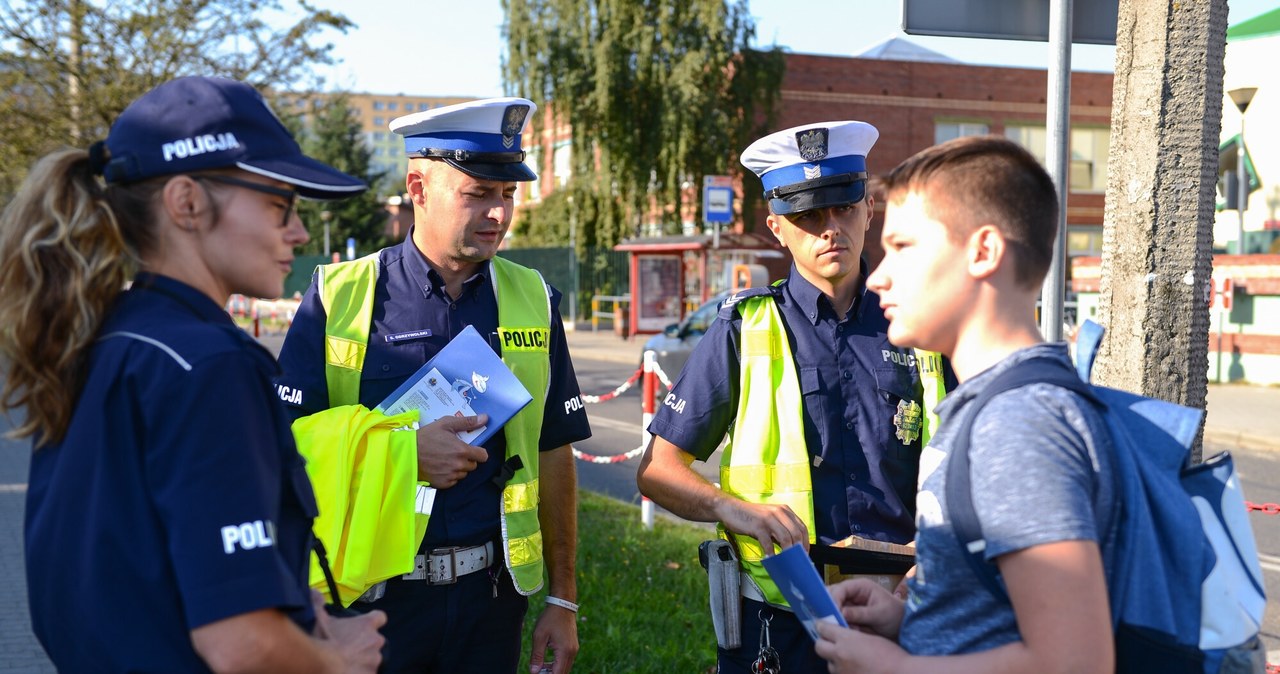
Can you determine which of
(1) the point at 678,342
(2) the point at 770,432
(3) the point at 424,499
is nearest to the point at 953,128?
(1) the point at 678,342

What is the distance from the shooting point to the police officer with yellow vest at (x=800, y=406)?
9.80ft

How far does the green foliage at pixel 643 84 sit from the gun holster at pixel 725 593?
28.7m

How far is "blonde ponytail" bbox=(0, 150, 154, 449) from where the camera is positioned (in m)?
1.79

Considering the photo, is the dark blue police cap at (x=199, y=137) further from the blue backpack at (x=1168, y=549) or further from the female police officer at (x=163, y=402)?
the blue backpack at (x=1168, y=549)

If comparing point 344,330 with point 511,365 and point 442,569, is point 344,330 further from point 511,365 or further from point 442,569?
point 442,569

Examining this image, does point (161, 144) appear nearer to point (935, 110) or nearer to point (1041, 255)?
point (1041, 255)

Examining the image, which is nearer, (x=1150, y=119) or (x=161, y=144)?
(x=161, y=144)

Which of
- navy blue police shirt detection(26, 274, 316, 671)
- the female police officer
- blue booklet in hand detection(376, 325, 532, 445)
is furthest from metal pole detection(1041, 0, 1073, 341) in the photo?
navy blue police shirt detection(26, 274, 316, 671)

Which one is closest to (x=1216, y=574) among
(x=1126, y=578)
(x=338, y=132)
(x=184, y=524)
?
(x=1126, y=578)

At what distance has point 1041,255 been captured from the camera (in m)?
1.89

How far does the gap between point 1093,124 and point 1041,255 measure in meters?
42.3

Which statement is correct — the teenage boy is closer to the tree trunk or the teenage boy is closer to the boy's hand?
the boy's hand

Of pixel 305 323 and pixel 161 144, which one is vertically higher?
pixel 161 144

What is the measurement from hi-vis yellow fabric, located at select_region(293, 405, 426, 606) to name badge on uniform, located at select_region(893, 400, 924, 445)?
1256 mm
